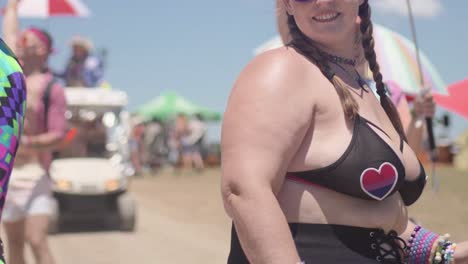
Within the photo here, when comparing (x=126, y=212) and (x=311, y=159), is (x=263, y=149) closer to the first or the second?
(x=311, y=159)

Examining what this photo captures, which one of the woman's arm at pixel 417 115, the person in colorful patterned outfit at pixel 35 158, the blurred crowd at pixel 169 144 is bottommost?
the blurred crowd at pixel 169 144

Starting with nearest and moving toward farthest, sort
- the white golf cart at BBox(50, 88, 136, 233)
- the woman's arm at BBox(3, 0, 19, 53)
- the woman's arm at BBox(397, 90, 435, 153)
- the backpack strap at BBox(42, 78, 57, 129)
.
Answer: the woman's arm at BBox(3, 0, 19, 53), the woman's arm at BBox(397, 90, 435, 153), the backpack strap at BBox(42, 78, 57, 129), the white golf cart at BBox(50, 88, 136, 233)

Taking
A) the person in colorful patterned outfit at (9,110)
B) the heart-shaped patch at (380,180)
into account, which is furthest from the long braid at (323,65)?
the person in colorful patterned outfit at (9,110)

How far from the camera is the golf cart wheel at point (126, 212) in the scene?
1047 cm

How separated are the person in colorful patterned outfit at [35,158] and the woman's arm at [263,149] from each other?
3.44 metres

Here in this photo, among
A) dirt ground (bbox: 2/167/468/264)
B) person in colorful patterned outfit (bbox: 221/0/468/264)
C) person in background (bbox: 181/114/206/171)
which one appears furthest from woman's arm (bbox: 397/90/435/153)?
person in background (bbox: 181/114/206/171)

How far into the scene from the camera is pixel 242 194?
1888mm

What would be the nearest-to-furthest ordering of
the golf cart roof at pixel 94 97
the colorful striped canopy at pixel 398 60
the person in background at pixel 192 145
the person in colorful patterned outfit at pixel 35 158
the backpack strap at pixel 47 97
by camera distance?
the colorful striped canopy at pixel 398 60, the person in colorful patterned outfit at pixel 35 158, the backpack strap at pixel 47 97, the golf cart roof at pixel 94 97, the person in background at pixel 192 145

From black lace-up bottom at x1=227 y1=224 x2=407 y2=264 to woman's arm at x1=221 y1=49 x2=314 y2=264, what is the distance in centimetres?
12

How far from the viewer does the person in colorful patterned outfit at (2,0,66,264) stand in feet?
17.0

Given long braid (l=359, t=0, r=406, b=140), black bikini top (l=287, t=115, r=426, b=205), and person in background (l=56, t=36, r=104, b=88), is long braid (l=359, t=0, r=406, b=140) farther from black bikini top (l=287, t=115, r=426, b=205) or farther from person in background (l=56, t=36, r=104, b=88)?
person in background (l=56, t=36, r=104, b=88)

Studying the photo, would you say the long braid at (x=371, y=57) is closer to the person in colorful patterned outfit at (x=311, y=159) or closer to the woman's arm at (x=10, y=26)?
the person in colorful patterned outfit at (x=311, y=159)

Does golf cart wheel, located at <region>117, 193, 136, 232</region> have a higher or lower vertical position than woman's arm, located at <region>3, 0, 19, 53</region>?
lower

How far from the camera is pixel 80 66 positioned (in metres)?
12.9
